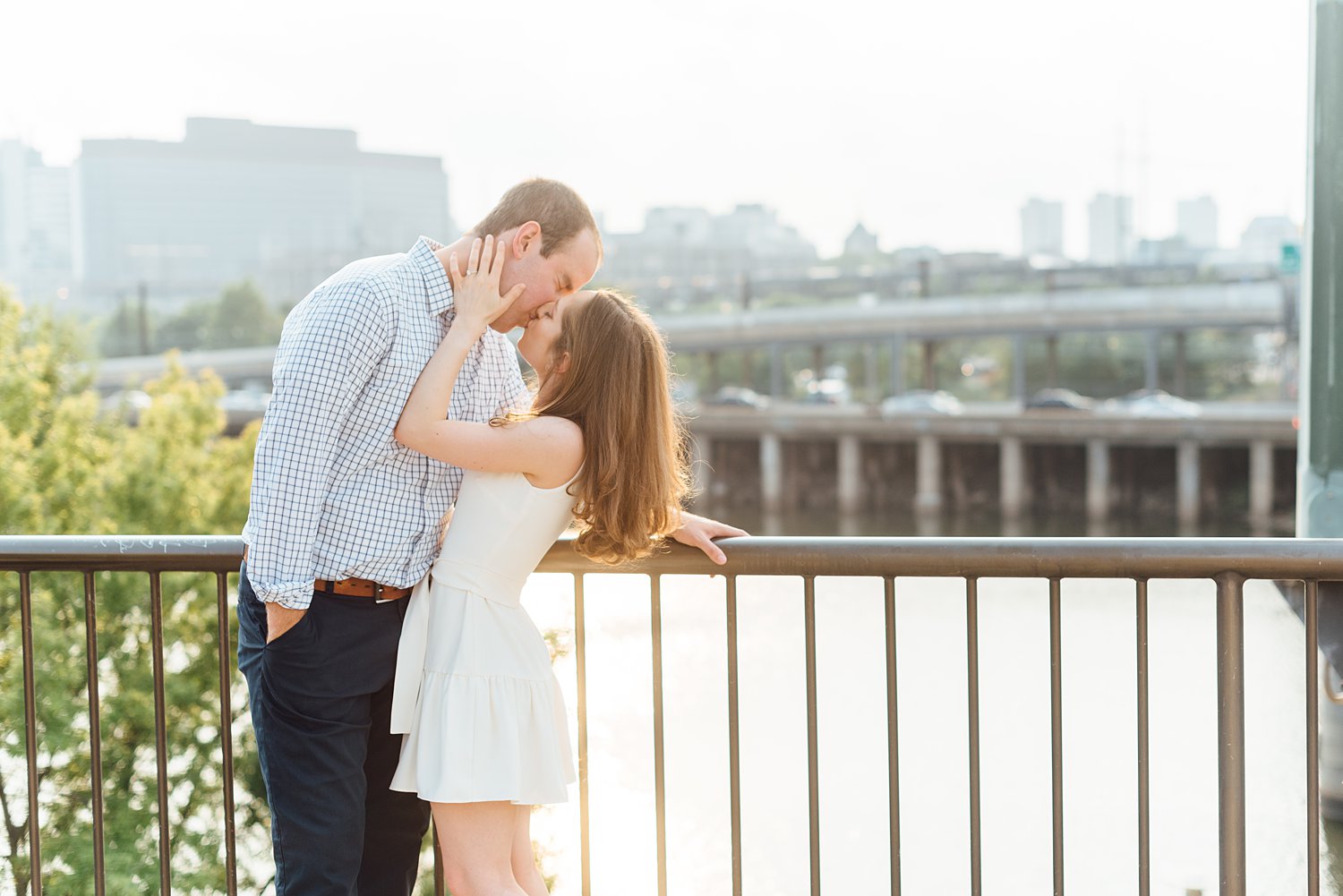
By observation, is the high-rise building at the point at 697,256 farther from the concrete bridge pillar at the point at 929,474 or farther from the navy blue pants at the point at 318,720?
the navy blue pants at the point at 318,720

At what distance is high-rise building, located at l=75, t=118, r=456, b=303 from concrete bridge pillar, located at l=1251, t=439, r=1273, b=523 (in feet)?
194

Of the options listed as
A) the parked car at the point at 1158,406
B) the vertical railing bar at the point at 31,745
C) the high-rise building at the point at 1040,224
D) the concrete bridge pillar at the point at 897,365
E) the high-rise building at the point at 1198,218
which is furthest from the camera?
the high-rise building at the point at 1040,224

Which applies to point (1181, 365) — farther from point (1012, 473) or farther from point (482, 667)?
point (482, 667)

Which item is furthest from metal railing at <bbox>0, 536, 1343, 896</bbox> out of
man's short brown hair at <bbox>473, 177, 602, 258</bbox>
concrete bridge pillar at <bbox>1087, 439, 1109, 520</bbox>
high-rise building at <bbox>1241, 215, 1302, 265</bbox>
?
high-rise building at <bbox>1241, 215, 1302, 265</bbox>

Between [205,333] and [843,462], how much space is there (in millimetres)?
46300

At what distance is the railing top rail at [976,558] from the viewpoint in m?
2.71

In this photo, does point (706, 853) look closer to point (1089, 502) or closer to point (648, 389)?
point (648, 389)

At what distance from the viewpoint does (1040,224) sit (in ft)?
458

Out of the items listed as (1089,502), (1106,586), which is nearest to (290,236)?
(1089,502)

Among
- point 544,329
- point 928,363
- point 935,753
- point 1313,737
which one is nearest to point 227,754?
point 544,329

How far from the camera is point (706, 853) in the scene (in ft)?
52.6

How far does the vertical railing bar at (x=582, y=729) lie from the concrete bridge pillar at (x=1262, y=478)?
48282 mm

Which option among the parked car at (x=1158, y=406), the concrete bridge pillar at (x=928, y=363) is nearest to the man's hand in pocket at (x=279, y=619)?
the parked car at (x=1158, y=406)

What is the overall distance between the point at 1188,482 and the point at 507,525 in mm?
50519
